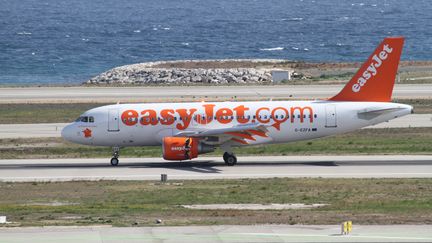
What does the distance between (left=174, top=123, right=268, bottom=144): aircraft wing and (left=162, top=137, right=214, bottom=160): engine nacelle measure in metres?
0.68

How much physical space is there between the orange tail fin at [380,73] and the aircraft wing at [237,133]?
576cm

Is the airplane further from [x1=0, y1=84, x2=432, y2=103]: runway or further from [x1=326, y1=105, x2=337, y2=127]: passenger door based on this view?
[x1=0, y1=84, x2=432, y2=103]: runway

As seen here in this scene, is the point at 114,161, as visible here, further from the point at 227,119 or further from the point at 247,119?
the point at 247,119

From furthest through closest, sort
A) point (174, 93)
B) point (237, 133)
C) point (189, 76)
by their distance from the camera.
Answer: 1. point (189, 76)
2. point (174, 93)
3. point (237, 133)

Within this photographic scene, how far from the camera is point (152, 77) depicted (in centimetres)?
10725

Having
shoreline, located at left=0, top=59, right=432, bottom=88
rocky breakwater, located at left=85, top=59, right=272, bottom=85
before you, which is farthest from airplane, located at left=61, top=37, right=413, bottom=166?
rocky breakwater, located at left=85, top=59, right=272, bottom=85

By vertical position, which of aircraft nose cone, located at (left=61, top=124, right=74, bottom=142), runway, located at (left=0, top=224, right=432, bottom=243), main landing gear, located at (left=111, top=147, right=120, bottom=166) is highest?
aircraft nose cone, located at (left=61, top=124, right=74, bottom=142)

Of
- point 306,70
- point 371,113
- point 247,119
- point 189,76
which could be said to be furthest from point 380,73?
point 306,70

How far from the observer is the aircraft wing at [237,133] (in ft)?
179

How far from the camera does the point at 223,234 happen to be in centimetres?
3278

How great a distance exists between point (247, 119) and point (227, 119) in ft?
3.70

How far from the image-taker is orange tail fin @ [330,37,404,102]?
5547 centimetres

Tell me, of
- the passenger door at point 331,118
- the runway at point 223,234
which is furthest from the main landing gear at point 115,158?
the runway at point 223,234

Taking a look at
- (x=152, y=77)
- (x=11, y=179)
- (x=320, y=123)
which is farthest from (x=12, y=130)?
(x=152, y=77)
